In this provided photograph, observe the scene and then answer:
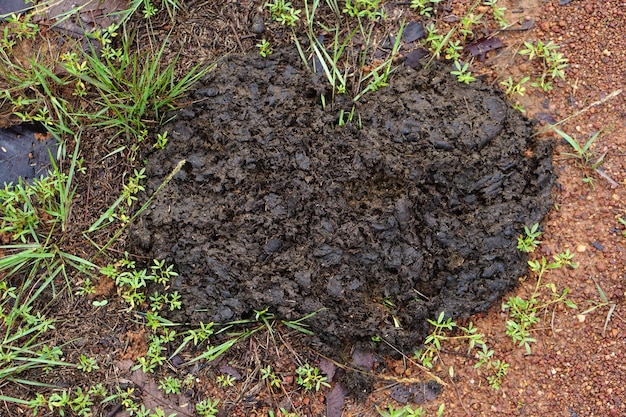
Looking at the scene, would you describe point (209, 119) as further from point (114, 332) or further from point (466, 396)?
point (466, 396)

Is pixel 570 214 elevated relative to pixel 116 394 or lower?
elevated

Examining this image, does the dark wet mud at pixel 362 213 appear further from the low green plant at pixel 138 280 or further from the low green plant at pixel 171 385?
the low green plant at pixel 171 385

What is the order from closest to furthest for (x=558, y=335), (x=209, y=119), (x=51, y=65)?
1. (x=558, y=335)
2. (x=209, y=119)
3. (x=51, y=65)

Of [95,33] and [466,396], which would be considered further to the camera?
[95,33]

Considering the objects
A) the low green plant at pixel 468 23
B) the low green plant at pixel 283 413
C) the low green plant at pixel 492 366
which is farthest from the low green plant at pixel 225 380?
the low green plant at pixel 468 23

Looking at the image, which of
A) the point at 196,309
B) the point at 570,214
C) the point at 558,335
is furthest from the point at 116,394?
the point at 570,214

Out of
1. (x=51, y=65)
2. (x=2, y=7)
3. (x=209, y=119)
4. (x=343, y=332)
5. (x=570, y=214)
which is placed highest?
(x=2, y=7)

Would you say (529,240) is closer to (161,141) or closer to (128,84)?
(161,141)
